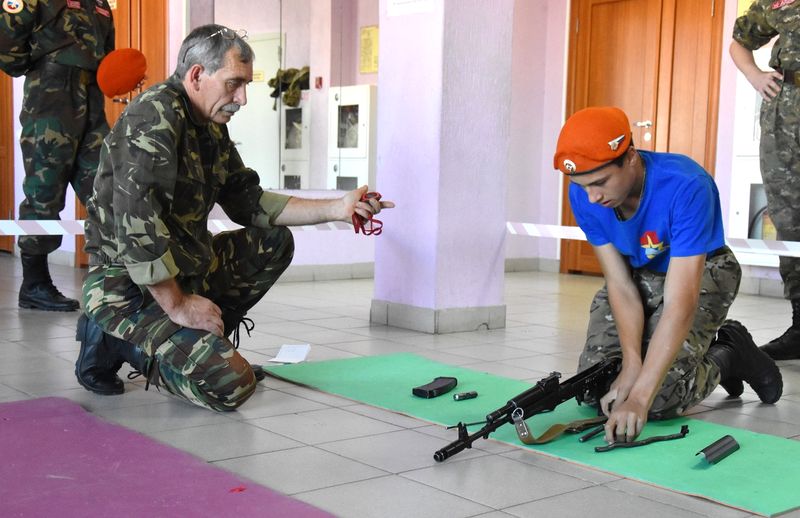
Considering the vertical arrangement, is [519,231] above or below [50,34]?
below

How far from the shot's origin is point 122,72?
162 inches

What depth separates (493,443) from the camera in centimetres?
264

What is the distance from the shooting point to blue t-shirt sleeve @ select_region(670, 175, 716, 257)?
2.53 m

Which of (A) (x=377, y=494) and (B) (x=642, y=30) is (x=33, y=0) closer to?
(A) (x=377, y=494)

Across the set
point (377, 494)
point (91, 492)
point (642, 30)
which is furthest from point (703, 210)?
point (642, 30)

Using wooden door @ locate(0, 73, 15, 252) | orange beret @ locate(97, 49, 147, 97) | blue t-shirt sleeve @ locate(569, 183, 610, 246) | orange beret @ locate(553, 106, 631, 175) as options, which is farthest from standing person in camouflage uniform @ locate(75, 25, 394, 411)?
wooden door @ locate(0, 73, 15, 252)

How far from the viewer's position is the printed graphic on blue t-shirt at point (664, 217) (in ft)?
8.38

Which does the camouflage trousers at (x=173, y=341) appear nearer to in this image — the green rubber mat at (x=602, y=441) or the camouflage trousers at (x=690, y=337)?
the green rubber mat at (x=602, y=441)

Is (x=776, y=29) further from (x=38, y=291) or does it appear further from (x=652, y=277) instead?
(x=38, y=291)

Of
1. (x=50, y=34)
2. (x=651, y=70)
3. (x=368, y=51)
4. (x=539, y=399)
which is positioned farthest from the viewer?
(x=651, y=70)

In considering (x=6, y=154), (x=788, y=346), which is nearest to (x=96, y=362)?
(x=788, y=346)

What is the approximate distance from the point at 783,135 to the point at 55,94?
343 cm

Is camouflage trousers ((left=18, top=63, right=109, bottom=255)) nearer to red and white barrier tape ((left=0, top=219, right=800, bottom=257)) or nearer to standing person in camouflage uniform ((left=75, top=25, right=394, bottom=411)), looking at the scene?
red and white barrier tape ((left=0, top=219, right=800, bottom=257))

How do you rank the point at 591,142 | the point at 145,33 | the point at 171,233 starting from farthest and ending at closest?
the point at 145,33
the point at 171,233
the point at 591,142
